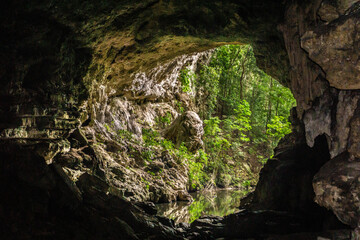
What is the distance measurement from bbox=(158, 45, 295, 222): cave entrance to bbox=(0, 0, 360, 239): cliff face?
418 centimetres

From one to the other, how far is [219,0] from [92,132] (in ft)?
19.3

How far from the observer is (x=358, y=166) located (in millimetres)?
3369

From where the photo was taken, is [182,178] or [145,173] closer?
[145,173]

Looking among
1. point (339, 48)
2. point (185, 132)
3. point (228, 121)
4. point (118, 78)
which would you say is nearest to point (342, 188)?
point (339, 48)

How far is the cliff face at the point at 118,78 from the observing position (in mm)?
3770

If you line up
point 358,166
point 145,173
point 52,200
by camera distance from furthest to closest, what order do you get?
point 145,173
point 52,200
point 358,166

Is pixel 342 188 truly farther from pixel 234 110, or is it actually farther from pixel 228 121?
Answer: pixel 228 121

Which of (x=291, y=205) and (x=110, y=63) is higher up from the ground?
(x=110, y=63)

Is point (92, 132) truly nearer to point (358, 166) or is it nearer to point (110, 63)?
point (110, 63)

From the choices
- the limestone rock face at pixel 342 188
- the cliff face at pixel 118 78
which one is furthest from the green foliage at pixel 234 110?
the limestone rock face at pixel 342 188

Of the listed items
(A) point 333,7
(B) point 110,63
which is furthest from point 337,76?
(B) point 110,63

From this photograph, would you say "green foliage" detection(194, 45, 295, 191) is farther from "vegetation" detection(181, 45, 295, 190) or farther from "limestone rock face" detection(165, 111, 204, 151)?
"limestone rock face" detection(165, 111, 204, 151)

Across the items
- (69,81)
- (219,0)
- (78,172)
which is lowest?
(78,172)

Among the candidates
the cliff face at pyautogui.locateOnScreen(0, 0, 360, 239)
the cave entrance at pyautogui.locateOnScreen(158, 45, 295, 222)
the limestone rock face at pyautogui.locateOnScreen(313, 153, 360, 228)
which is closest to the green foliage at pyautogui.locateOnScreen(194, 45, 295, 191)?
the cave entrance at pyautogui.locateOnScreen(158, 45, 295, 222)
